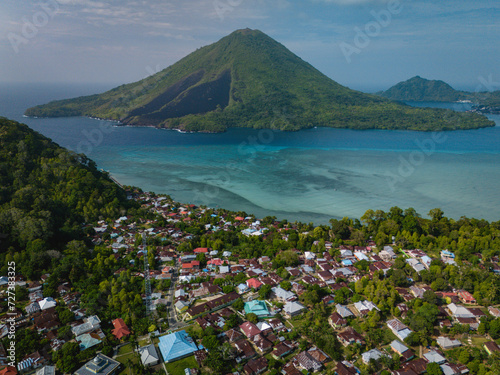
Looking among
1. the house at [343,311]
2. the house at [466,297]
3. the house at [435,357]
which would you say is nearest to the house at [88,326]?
the house at [343,311]

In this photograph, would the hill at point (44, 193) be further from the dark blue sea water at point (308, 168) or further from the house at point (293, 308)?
the house at point (293, 308)

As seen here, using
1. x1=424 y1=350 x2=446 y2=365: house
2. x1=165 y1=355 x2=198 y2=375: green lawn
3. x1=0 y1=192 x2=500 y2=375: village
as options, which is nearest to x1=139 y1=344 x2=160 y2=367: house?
x1=0 y1=192 x2=500 y2=375: village

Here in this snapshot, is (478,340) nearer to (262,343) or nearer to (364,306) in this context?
(364,306)

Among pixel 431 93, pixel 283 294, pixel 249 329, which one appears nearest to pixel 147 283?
pixel 249 329

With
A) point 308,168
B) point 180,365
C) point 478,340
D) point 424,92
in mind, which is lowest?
point 180,365

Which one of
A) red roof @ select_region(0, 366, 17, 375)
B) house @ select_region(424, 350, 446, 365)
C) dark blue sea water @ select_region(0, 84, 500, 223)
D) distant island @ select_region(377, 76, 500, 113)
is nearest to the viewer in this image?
red roof @ select_region(0, 366, 17, 375)

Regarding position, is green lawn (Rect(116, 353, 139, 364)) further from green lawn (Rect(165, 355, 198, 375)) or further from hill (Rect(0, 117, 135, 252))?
hill (Rect(0, 117, 135, 252))
